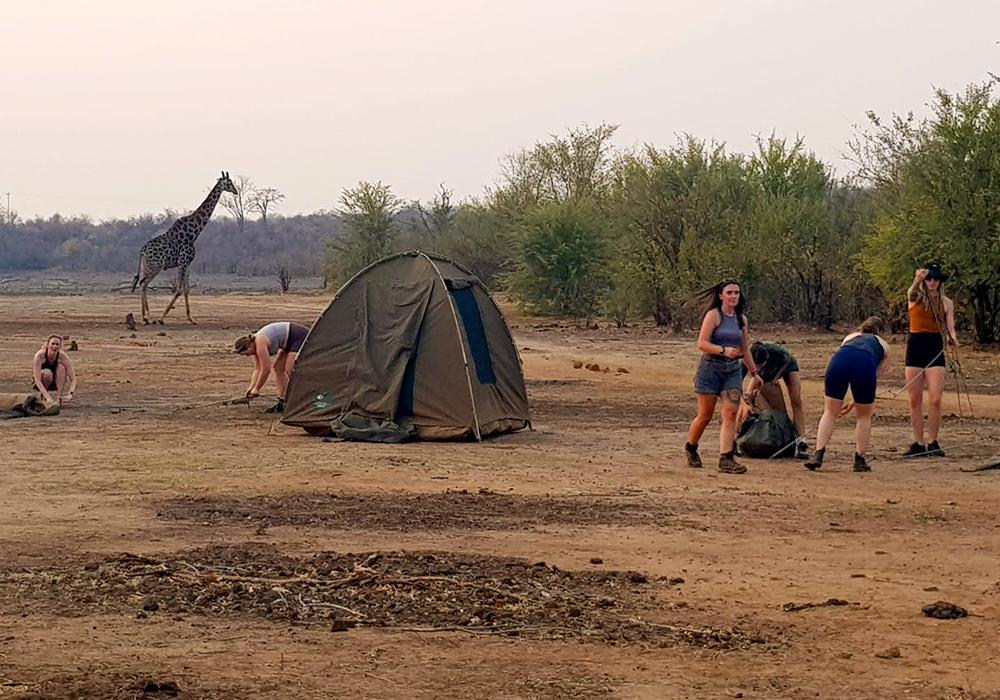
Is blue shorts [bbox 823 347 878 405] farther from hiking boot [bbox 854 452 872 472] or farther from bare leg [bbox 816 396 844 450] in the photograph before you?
hiking boot [bbox 854 452 872 472]

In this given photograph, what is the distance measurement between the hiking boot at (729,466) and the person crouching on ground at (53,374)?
853 centimetres

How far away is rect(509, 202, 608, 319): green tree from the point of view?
4106 cm

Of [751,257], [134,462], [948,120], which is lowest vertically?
[134,462]

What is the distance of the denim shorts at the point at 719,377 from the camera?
1277cm

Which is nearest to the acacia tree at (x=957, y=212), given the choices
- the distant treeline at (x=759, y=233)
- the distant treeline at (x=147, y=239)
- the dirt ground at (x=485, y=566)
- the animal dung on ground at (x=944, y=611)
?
the distant treeline at (x=759, y=233)

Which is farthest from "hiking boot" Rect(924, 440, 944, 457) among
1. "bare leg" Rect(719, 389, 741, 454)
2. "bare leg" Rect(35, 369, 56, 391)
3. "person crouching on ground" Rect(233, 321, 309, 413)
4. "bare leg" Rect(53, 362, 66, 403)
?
"bare leg" Rect(35, 369, 56, 391)

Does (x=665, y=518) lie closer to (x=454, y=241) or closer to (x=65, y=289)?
(x=454, y=241)

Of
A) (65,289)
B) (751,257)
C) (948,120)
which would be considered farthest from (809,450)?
→ (65,289)

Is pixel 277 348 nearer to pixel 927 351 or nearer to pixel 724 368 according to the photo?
pixel 724 368

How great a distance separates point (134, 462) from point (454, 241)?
42439 mm

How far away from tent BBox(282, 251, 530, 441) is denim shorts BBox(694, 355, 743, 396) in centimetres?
308

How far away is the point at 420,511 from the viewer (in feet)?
35.6

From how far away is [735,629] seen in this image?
7285 mm

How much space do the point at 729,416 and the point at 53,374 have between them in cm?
914
